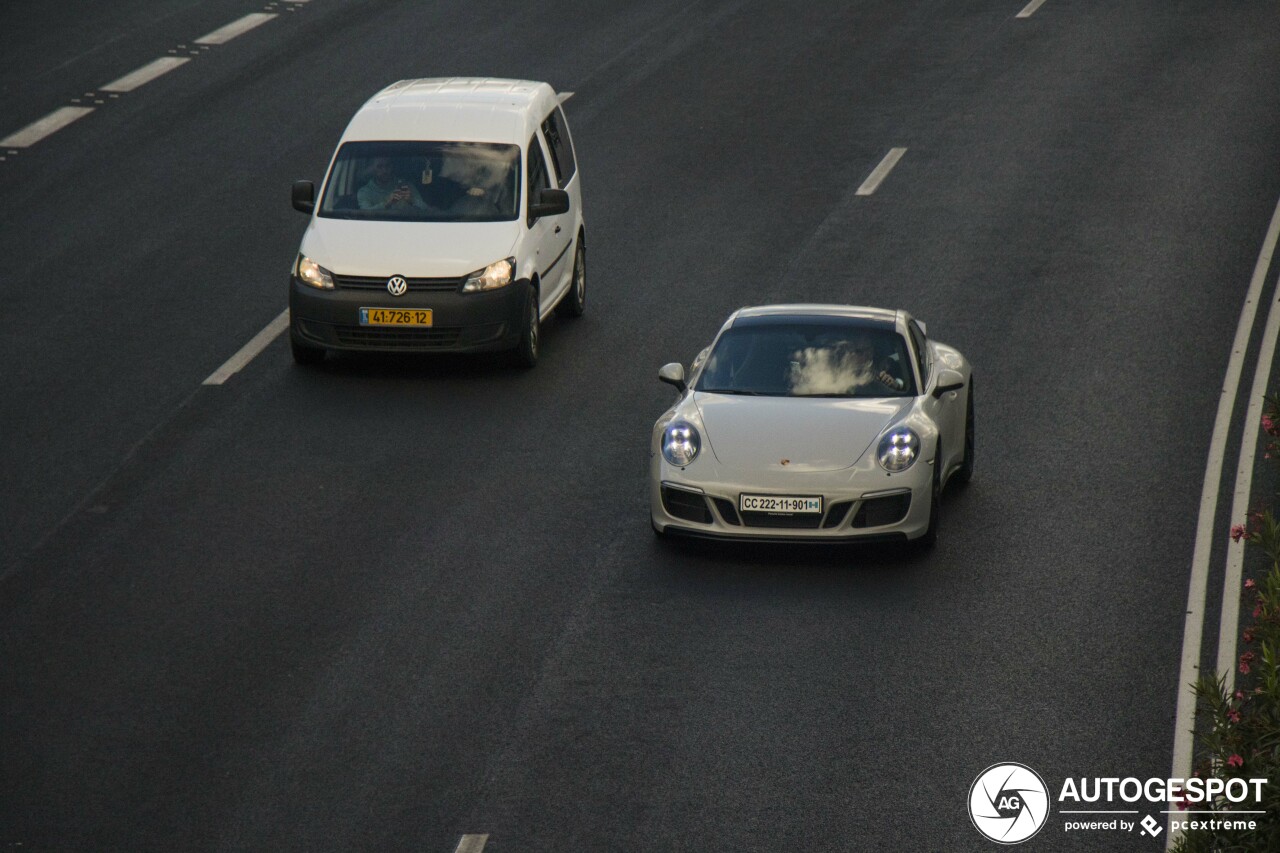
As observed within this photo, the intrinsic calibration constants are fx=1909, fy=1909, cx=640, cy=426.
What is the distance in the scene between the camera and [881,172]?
899 inches

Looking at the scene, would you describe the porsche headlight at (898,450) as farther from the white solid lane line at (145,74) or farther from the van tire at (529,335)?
the white solid lane line at (145,74)

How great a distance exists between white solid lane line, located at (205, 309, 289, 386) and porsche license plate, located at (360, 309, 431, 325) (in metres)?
1.25

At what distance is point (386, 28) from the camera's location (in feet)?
96.0

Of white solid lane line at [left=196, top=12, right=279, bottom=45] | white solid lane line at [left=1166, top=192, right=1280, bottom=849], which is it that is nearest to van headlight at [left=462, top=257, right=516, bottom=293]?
white solid lane line at [left=1166, top=192, right=1280, bottom=849]

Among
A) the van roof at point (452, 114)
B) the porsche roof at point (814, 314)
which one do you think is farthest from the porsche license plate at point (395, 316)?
the porsche roof at point (814, 314)

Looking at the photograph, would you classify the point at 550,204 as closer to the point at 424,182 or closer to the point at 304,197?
the point at 424,182

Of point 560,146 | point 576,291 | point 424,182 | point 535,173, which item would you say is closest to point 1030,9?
point 560,146

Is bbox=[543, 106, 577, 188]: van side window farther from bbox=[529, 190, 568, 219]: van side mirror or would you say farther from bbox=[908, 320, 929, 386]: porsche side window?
bbox=[908, 320, 929, 386]: porsche side window

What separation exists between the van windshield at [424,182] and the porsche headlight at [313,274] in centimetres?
77

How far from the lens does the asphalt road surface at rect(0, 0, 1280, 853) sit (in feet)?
31.0

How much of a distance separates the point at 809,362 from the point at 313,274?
16.3 feet

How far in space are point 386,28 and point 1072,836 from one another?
74.5ft

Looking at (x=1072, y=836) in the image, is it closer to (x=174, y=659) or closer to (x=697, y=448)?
(x=697, y=448)

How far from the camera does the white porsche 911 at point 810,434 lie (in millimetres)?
11961
